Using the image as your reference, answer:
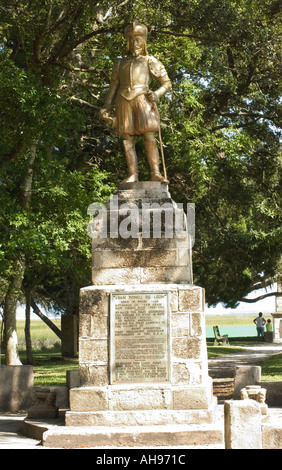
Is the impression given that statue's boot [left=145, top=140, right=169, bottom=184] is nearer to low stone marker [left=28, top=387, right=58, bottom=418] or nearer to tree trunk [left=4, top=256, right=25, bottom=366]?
low stone marker [left=28, top=387, right=58, bottom=418]

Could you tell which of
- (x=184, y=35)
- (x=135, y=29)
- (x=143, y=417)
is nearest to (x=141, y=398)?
(x=143, y=417)

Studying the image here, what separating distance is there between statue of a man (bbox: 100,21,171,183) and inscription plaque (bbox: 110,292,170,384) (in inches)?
73.7

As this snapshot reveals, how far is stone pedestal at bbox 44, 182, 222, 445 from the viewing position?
8484 millimetres

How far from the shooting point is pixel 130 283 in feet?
29.6

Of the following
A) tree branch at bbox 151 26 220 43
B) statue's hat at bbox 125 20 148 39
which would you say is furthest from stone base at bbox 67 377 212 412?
tree branch at bbox 151 26 220 43

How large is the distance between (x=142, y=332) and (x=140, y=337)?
2.7 inches

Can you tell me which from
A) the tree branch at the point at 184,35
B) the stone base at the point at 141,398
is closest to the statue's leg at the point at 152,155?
the stone base at the point at 141,398

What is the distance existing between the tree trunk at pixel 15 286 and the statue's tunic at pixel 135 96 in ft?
21.8

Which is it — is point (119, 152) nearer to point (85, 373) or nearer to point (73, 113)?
point (73, 113)

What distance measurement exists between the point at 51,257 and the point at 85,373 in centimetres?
685

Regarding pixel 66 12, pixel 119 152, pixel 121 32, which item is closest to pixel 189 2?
pixel 121 32

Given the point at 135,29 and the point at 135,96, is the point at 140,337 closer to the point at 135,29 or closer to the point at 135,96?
the point at 135,96

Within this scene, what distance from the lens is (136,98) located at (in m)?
9.69

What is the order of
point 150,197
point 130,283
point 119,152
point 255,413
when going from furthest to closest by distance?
point 119,152
point 150,197
point 130,283
point 255,413
